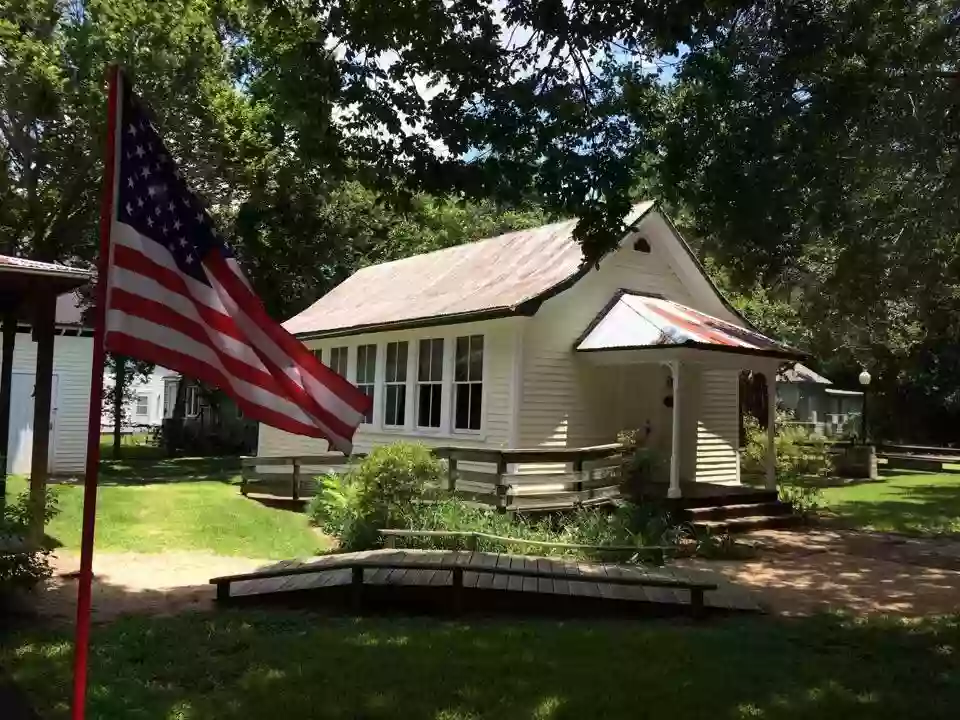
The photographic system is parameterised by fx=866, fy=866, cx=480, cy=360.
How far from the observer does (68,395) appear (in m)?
21.7

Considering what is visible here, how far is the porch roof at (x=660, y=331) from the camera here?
14.3 metres

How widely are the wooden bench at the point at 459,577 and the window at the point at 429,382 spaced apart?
814 cm

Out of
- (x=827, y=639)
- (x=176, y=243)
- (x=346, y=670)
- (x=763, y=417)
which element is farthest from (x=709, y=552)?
(x=763, y=417)

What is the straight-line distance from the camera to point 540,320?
50.3 ft

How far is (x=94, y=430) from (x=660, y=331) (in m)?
11.7

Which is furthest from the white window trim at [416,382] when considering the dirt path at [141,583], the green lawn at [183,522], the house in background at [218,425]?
the house in background at [218,425]

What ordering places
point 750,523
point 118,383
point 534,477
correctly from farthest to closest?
point 118,383
point 750,523
point 534,477

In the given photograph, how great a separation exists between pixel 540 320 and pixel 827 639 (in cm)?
870

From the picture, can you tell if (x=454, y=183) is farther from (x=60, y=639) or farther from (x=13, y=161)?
(x=13, y=161)

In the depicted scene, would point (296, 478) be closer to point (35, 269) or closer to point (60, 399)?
point (35, 269)

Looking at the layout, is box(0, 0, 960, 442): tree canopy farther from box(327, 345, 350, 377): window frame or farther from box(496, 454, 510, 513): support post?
box(327, 345, 350, 377): window frame

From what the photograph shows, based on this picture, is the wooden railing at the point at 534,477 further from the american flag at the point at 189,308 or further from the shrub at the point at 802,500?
the american flag at the point at 189,308

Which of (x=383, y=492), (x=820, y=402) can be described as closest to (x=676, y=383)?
(x=383, y=492)

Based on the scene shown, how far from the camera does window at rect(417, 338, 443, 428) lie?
669 inches
